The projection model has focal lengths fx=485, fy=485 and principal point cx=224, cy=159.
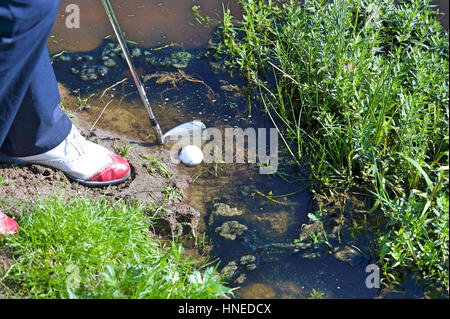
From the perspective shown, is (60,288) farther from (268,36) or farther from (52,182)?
(268,36)

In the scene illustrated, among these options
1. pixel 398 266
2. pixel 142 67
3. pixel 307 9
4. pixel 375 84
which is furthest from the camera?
pixel 142 67

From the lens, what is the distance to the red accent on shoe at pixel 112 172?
297 cm

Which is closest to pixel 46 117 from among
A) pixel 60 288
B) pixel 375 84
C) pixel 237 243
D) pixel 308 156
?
pixel 60 288

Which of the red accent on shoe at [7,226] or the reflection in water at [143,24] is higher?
the reflection in water at [143,24]

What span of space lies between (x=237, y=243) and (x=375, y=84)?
1.30 meters

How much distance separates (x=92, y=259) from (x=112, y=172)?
74 cm

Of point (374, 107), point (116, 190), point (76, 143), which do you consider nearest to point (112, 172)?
point (116, 190)

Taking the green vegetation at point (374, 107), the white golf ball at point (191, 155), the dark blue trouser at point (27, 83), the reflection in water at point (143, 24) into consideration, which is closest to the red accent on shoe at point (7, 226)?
the dark blue trouser at point (27, 83)

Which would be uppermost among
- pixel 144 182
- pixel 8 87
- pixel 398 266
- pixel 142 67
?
pixel 8 87

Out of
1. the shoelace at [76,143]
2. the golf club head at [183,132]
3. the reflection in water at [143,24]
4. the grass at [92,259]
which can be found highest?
the reflection in water at [143,24]

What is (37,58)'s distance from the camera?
7.73 feet

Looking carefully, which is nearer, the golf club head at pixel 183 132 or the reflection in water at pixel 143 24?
the golf club head at pixel 183 132

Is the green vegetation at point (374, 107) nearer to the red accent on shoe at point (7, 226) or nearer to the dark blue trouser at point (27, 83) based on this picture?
the dark blue trouser at point (27, 83)

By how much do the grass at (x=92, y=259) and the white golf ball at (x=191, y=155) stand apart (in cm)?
63
